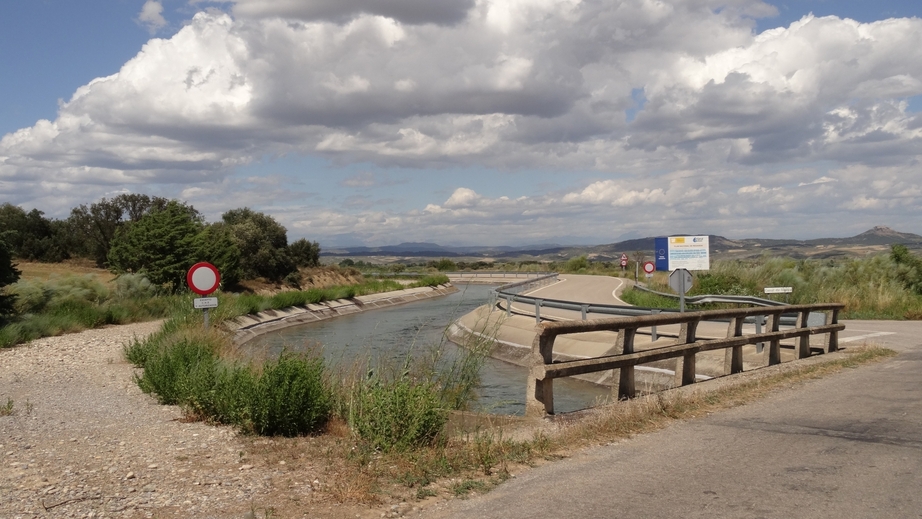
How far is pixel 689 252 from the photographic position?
34.6 metres

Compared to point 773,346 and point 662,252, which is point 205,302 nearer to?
point 773,346

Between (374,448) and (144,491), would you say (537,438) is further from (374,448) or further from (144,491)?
(144,491)

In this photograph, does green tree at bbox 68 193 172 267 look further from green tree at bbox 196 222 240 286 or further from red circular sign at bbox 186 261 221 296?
red circular sign at bbox 186 261 221 296

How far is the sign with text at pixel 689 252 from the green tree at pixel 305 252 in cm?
4112

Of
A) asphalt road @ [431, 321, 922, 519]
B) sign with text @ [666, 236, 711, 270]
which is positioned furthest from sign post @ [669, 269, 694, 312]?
sign with text @ [666, 236, 711, 270]

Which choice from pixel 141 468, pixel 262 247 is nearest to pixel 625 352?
pixel 141 468

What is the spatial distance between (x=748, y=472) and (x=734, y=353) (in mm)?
6646

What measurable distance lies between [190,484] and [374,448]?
1.70 metres

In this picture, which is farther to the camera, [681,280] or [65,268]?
[65,268]

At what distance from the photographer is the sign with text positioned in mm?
34406

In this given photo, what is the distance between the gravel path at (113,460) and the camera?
5.68m

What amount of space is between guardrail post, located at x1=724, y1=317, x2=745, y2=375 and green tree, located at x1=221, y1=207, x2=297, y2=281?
4650 centimetres

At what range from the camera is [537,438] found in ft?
24.6

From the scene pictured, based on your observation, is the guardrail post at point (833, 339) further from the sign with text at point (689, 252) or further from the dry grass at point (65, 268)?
the dry grass at point (65, 268)
